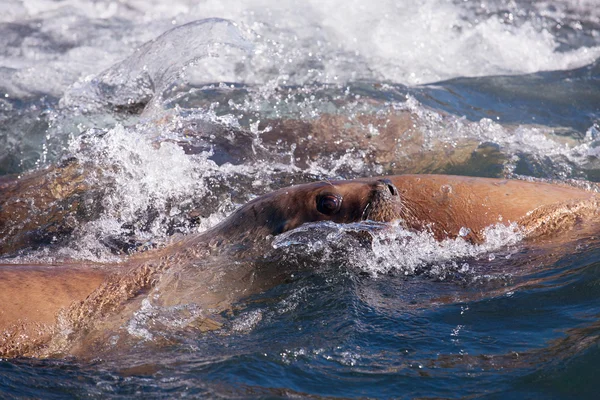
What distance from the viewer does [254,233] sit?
388 centimetres

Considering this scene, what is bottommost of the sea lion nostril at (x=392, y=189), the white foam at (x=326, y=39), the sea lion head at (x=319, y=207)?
the sea lion head at (x=319, y=207)

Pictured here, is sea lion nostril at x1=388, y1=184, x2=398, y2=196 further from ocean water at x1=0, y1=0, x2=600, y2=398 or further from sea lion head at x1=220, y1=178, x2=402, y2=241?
ocean water at x1=0, y1=0, x2=600, y2=398

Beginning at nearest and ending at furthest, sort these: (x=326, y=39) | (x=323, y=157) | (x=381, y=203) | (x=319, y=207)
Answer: (x=381, y=203), (x=319, y=207), (x=323, y=157), (x=326, y=39)

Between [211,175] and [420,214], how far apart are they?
1.76 m

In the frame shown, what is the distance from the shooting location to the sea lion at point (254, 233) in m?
3.39

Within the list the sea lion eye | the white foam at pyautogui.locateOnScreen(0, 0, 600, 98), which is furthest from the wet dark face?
the white foam at pyautogui.locateOnScreen(0, 0, 600, 98)

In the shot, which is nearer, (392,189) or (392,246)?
(392,189)

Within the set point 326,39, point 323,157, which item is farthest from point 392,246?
point 326,39

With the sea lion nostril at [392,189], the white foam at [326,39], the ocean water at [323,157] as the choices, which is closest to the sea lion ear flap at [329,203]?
the ocean water at [323,157]

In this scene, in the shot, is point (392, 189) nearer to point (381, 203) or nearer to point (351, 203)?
point (381, 203)

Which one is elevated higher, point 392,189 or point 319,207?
point 392,189

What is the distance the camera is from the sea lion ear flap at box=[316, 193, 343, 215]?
3.69 metres

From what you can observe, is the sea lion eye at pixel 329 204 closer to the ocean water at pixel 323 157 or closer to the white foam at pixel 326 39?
the ocean water at pixel 323 157

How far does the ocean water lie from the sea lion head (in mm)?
94
